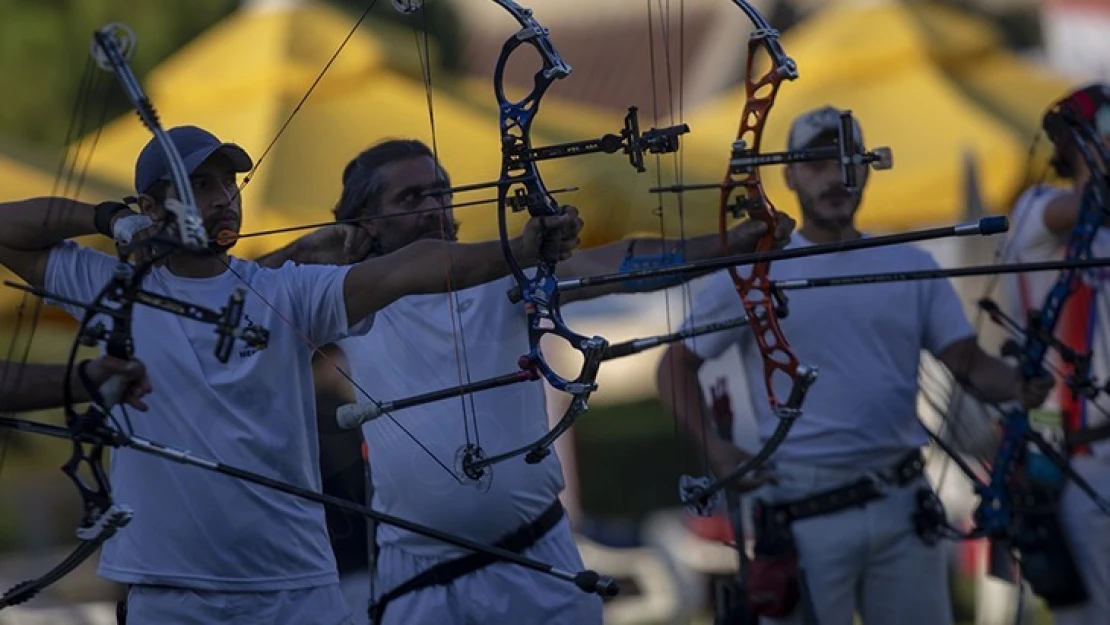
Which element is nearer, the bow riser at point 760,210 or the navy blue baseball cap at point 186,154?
the navy blue baseball cap at point 186,154

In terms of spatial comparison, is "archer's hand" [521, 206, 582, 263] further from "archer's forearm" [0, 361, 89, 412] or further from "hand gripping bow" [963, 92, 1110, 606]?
"hand gripping bow" [963, 92, 1110, 606]

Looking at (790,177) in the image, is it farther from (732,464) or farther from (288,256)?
(288,256)

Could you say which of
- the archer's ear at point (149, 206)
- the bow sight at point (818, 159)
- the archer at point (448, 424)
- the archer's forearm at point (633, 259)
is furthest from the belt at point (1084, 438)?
the archer's ear at point (149, 206)

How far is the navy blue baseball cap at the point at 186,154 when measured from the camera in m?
3.68

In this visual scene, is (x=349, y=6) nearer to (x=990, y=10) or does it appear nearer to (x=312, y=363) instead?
(x=312, y=363)

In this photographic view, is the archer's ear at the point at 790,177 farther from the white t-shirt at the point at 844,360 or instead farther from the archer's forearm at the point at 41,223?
the archer's forearm at the point at 41,223

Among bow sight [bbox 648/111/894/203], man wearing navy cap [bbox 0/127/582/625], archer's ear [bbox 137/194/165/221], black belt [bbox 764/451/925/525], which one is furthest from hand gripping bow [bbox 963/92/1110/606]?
archer's ear [bbox 137/194/165/221]

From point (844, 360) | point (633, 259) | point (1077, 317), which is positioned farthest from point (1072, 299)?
point (633, 259)

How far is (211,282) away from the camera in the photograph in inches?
147

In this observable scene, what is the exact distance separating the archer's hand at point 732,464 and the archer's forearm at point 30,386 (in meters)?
1.91

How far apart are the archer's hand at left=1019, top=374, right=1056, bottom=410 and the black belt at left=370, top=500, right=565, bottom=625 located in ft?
4.92

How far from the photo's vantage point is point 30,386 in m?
3.63

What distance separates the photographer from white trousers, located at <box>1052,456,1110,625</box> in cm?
575

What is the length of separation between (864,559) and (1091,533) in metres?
0.83
